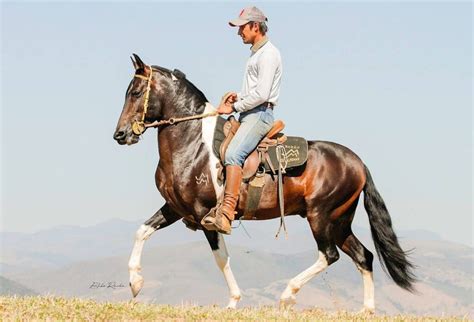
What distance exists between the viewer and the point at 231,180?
13617mm

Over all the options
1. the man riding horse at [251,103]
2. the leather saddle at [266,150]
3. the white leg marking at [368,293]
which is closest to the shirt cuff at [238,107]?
the man riding horse at [251,103]

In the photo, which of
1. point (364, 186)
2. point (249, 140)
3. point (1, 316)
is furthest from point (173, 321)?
point (364, 186)

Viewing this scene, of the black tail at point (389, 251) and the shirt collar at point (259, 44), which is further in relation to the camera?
the black tail at point (389, 251)

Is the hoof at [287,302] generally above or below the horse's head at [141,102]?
below

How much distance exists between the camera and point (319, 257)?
556 inches

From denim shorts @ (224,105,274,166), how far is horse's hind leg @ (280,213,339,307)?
1527 mm

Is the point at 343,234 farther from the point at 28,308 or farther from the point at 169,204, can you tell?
the point at 28,308

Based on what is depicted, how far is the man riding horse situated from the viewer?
1364 cm

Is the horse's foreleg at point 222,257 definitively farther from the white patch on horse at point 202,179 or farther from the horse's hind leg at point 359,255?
the horse's hind leg at point 359,255

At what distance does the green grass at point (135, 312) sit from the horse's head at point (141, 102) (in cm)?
263

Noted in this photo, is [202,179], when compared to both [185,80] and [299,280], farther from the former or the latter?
[299,280]

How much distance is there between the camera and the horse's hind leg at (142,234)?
14.3m

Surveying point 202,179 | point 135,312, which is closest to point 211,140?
point 202,179

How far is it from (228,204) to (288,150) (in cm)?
131
